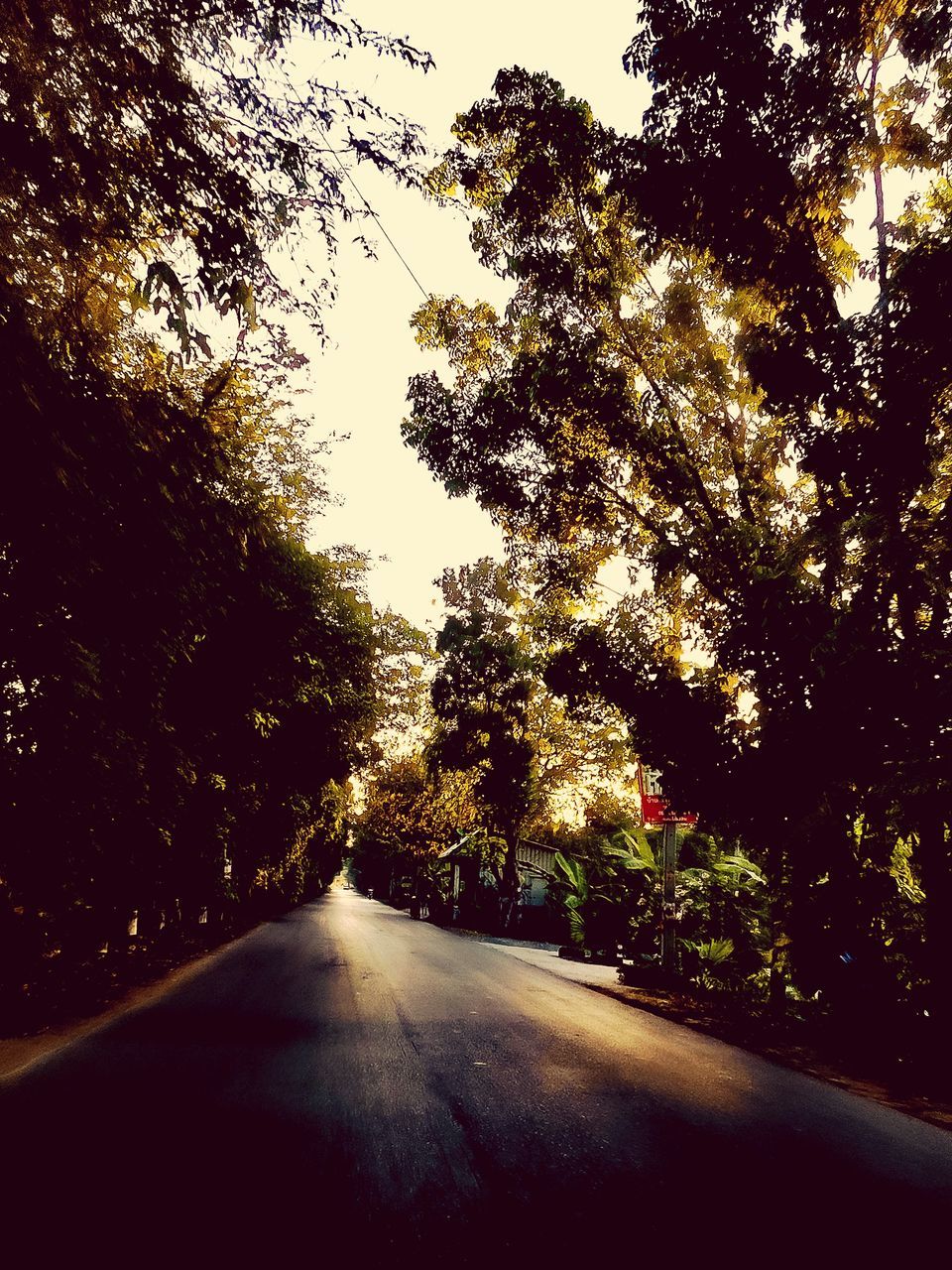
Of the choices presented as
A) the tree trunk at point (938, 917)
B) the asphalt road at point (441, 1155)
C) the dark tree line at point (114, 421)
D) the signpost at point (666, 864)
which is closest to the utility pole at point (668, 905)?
the signpost at point (666, 864)

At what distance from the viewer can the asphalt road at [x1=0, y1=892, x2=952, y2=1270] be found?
2678 mm

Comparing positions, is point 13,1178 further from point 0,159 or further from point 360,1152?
point 0,159

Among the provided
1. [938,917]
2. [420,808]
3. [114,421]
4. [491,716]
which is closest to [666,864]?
[938,917]

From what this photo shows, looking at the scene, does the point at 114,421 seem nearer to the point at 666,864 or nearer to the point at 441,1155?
the point at 441,1155

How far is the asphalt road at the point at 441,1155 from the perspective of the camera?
2.68 meters

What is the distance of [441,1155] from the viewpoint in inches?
138

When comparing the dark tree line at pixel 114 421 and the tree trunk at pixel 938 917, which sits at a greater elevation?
the dark tree line at pixel 114 421

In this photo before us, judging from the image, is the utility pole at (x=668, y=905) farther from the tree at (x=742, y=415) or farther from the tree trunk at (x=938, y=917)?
the tree trunk at (x=938, y=917)

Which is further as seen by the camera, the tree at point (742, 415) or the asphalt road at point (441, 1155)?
the tree at point (742, 415)

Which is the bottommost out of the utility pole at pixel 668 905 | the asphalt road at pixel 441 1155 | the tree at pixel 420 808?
the asphalt road at pixel 441 1155

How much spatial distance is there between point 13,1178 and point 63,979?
6.18 meters

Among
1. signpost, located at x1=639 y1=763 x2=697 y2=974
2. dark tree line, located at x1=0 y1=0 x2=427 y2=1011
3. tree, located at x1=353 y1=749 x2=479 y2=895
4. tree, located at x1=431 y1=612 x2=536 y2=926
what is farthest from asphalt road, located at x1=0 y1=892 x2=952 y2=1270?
tree, located at x1=353 y1=749 x2=479 y2=895

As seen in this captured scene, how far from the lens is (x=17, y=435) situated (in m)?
4.07

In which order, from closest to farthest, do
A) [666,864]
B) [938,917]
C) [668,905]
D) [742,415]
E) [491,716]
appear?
1. [938,917]
2. [742,415]
3. [668,905]
4. [666,864]
5. [491,716]
